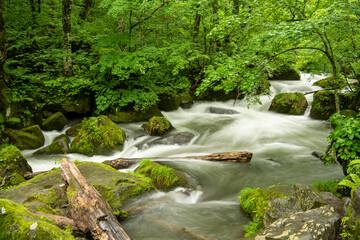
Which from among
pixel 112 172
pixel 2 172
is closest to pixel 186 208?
pixel 112 172

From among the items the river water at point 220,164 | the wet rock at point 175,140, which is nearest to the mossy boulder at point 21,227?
the river water at point 220,164

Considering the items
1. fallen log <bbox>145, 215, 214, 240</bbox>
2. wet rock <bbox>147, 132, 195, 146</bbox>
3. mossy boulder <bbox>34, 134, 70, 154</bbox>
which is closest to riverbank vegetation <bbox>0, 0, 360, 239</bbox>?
mossy boulder <bbox>34, 134, 70, 154</bbox>

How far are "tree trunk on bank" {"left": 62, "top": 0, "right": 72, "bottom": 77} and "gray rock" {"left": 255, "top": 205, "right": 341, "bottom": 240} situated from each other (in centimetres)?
1064

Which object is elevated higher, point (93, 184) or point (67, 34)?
point (67, 34)

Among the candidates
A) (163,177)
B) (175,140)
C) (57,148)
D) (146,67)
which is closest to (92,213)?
(163,177)

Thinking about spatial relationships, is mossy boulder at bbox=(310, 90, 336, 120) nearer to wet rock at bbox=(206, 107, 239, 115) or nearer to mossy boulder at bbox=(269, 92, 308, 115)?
mossy boulder at bbox=(269, 92, 308, 115)

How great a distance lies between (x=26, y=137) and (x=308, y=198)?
922cm

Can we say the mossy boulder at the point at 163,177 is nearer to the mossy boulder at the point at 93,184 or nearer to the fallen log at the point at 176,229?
the mossy boulder at the point at 93,184

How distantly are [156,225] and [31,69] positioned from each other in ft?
36.5

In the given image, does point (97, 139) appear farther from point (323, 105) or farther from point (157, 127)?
point (323, 105)

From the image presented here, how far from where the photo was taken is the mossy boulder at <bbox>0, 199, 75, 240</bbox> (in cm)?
222

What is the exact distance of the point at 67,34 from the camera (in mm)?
10781

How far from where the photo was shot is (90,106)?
37.8ft

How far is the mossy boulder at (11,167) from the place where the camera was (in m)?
5.39
